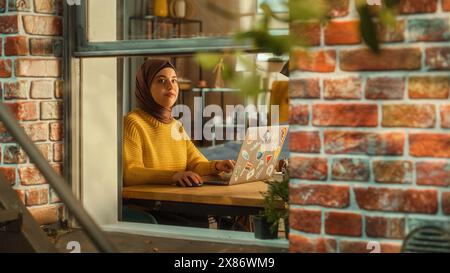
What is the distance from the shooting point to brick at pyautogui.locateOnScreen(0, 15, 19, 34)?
3072mm

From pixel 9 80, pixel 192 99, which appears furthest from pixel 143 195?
pixel 192 99

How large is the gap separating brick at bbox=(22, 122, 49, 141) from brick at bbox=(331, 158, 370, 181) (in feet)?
4.30

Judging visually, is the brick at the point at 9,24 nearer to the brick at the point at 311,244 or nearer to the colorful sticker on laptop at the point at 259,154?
the brick at the point at 311,244

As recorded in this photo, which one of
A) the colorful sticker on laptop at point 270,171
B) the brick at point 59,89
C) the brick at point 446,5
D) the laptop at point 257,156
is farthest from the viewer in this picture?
the colorful sticker on laptop at point 270,171

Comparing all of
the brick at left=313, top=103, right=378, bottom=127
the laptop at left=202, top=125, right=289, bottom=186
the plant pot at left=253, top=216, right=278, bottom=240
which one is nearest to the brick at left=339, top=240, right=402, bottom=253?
the brick at left=313, top=103, right=378, bottom=127

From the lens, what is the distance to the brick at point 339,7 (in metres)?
2.30

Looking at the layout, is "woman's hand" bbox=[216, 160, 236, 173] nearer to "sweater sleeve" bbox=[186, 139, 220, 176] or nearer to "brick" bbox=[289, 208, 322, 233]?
"sweater sleeve" bbox=[186, 139, 220, 176]

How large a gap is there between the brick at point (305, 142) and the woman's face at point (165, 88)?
95.0 inches

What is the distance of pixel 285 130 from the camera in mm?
4289

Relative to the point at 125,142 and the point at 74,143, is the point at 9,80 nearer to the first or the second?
the point at 74,143

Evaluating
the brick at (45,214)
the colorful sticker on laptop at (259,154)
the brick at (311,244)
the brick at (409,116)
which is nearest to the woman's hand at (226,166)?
the colorful sticker on laptop at (259,154)

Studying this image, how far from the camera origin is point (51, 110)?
3.16 metres

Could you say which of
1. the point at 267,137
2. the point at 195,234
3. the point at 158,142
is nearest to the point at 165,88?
the point at 158,142

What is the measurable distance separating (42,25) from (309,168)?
1.33 meters
